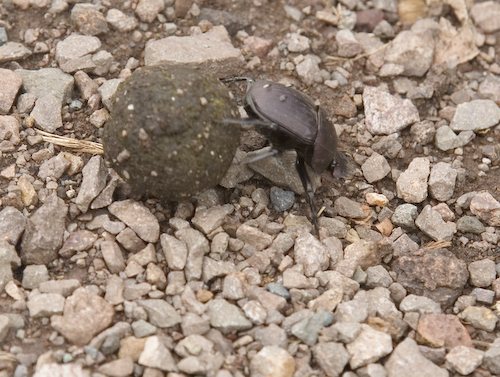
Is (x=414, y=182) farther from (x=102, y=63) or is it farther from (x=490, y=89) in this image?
(x=102, y=63)

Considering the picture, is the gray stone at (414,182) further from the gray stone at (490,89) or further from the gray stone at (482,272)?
the gray stone at (490,89)

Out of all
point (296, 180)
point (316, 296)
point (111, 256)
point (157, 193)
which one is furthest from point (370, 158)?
point (111, 256)

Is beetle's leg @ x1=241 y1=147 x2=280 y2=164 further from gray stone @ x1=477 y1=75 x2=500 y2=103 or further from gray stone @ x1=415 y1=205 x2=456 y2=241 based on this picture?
gray stone @ x1=477 y1=75 x2=500 y2=103

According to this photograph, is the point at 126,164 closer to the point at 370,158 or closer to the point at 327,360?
the point at 327,360

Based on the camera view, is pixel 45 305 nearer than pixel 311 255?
Yes

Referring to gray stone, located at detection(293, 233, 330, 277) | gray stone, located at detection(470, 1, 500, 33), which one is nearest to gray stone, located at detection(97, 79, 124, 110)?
gray stone, located at detection(293, 233, 330, 277)

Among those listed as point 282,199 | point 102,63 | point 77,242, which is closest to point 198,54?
point 102,63

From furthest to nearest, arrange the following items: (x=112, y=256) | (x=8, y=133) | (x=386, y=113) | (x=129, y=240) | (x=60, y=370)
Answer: (x=386, y=113), (x=8, y=133), (x=129, y=240), (x=112, y=256), (x=60, y=370)
